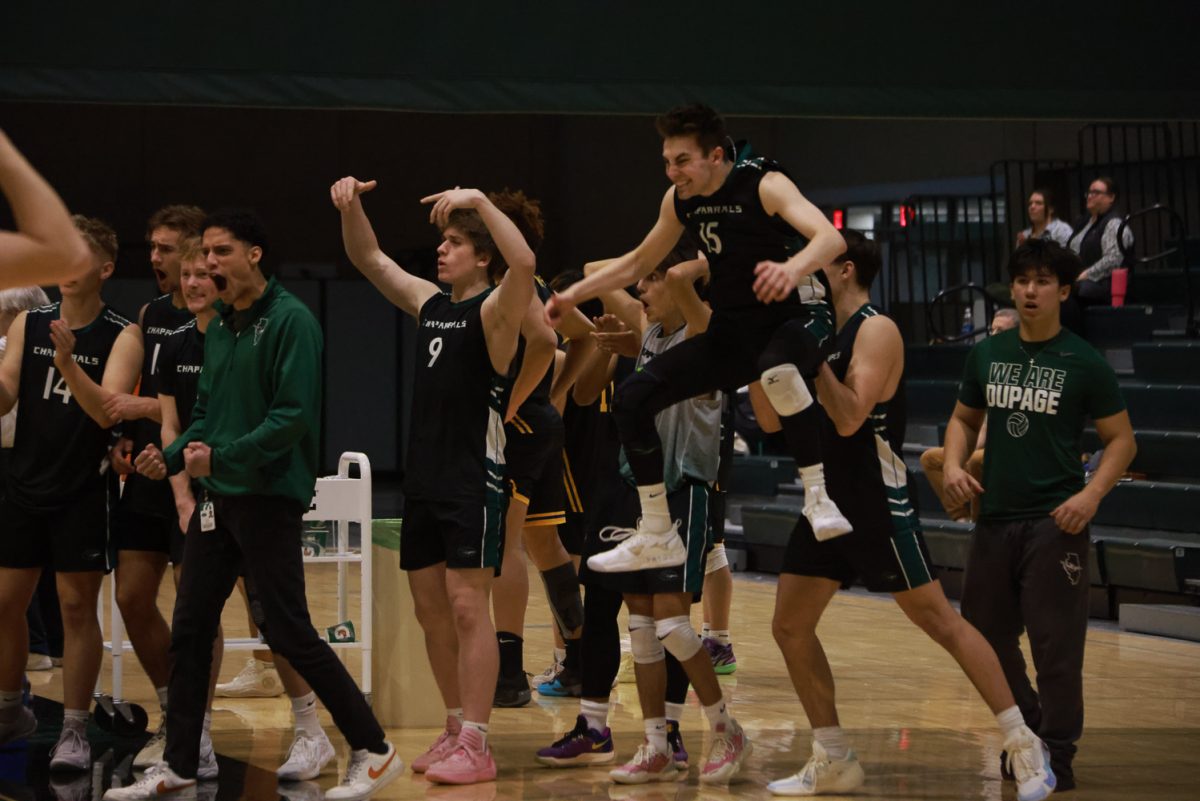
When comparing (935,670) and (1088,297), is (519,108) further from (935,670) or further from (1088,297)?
(1088,297)

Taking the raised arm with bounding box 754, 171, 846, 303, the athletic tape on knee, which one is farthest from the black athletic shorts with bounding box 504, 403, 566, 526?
the raised arm with bounding box 754, 171, 846, 303

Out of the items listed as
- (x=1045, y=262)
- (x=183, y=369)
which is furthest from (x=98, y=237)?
(x=1045, y=262)

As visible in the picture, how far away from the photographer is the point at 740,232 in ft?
15.4

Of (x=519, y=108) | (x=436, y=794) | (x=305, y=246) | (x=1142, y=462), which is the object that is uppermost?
(x=305, y=246)

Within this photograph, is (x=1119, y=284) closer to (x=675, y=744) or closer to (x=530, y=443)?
(x=530, y=443)

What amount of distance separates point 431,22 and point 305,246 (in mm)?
12267

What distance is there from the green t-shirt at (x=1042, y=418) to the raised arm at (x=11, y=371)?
341cm

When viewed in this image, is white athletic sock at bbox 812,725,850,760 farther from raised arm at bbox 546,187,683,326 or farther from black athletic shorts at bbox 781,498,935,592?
raised arm at bbox 546,187,683,326

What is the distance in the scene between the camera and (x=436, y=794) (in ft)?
16.7

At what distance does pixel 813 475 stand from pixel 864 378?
38 cm

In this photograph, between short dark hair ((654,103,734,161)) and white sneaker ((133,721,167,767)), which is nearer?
short dark hair ((654,103,734,161))

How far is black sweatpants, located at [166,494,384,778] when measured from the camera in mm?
4789

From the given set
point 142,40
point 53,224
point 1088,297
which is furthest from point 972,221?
point 53,224

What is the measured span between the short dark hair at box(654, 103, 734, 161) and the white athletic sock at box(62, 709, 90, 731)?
2.85 meters
